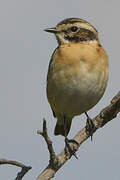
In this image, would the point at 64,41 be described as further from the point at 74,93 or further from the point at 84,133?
the point at 84,133

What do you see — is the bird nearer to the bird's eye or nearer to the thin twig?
the bird's eye

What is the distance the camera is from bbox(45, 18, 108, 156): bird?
662 cm

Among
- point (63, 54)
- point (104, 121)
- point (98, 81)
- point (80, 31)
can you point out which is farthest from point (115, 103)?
point (80, 31)

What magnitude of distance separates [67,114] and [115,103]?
2.10 m

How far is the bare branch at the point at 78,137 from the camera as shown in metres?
4.43

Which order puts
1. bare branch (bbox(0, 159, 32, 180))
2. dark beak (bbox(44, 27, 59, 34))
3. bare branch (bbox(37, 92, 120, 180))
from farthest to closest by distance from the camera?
dark beak (bbox(44, 27, 59, 34)), bare branch (bbox(37, 92, 120, 180)), bare branch (bbox(0, 159, 32, 180))

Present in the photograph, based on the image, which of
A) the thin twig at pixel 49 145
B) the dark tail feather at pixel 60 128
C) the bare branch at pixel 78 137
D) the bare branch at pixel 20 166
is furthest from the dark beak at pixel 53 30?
the bare branch at pixel 20 166

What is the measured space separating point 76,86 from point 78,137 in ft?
3.96

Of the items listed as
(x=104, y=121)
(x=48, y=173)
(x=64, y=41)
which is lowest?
(x=48, y=173)

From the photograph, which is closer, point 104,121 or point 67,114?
point 104,121

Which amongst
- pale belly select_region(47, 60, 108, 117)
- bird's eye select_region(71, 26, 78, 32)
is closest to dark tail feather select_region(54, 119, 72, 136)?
pale belly select_region(47, 60, 108, 117)

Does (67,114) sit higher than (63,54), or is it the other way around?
(63,54)

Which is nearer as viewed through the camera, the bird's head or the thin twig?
the thin twig

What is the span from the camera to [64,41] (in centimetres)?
723
